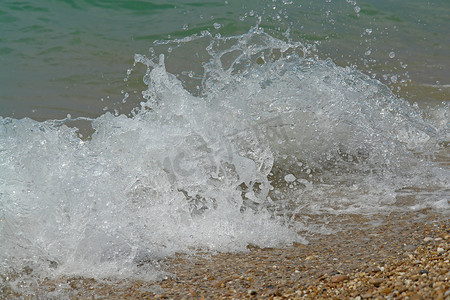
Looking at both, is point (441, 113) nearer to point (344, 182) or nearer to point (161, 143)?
point (344, 182)

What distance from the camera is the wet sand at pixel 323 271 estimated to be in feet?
7.73

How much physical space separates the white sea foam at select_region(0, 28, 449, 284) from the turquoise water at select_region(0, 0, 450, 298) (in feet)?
0.04

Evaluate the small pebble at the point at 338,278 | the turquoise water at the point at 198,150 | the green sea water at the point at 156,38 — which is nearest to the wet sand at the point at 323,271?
the small pebble at the point at 338,278

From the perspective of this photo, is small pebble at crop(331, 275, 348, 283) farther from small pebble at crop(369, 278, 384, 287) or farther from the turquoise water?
the turquoise water

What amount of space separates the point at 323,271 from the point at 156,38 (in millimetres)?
5764

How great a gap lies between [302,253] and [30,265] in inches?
63.5

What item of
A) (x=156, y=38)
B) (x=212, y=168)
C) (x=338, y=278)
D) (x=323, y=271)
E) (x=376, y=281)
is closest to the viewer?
(x=376, y=281)

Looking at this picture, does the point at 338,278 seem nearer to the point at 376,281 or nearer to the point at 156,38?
the point at 376,281

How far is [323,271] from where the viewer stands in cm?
268

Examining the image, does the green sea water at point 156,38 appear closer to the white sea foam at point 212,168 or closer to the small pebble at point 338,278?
the white sea foam at point 212,168

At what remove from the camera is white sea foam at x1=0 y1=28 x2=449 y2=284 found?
3232 mm

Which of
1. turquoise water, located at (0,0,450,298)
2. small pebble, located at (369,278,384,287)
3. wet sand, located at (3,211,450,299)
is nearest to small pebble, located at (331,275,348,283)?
wet sand, located at (3,211,450,299)

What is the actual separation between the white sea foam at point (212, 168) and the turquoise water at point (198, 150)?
11mm

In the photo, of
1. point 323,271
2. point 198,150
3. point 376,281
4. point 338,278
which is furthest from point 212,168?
point 376,281
